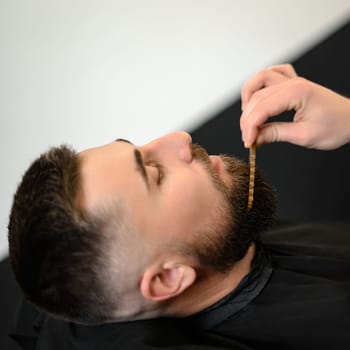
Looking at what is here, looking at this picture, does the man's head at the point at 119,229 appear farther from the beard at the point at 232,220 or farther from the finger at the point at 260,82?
the finger at the point at 260,82

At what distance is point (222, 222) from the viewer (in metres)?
0.75

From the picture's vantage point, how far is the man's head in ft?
2.19

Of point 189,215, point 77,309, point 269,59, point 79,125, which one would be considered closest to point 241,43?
point 269,59

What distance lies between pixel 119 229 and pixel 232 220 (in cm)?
21

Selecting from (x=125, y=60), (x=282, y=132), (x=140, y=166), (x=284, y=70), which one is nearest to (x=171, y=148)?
(x=140, y=166)

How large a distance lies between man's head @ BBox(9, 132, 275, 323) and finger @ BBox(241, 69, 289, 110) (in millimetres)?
181

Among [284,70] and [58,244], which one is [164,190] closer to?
[58,244]

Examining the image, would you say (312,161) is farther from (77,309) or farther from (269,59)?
(77,309)

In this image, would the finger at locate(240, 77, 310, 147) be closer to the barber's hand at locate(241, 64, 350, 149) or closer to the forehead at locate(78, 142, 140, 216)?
the barber's hand at locate(241, 64, 350, 149)

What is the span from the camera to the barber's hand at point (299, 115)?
2.45 feet

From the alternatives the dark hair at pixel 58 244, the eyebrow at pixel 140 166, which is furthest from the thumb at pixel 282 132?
the dark hair at pixel 58 244

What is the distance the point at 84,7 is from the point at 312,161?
0.83 m

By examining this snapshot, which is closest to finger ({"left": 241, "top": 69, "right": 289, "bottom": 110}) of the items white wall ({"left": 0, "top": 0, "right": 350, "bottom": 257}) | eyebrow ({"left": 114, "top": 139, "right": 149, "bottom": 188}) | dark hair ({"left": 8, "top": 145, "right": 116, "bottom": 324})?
eyebrow ({"left": 114, "top": 139, "right": 149, "bottom": 188})

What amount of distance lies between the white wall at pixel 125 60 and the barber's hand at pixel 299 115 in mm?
680
